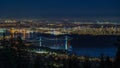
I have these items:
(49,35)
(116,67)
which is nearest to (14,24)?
(49,35)

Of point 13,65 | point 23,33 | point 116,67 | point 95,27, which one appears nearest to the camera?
point 116,67

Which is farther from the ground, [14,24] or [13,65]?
[14,24]

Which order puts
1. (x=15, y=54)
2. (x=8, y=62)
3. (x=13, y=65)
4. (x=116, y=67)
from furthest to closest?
(x=15, y=54)
(x=8, y=62)
(x=13, y=65)
(x=116, y=67)

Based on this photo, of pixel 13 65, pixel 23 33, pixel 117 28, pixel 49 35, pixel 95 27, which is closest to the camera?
pixel 13 65

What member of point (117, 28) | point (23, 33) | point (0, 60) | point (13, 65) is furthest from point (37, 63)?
point (23, 33)

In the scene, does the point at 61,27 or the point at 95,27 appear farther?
the point at 61,27

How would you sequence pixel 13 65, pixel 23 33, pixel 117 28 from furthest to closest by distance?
pixel 23 33
pixel 117 28
pixel 13 65

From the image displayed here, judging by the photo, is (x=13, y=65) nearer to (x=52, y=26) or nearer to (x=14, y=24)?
(x=14, y=24)

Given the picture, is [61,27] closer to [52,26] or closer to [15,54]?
[52,26]

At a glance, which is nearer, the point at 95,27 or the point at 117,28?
the point at 117,28
